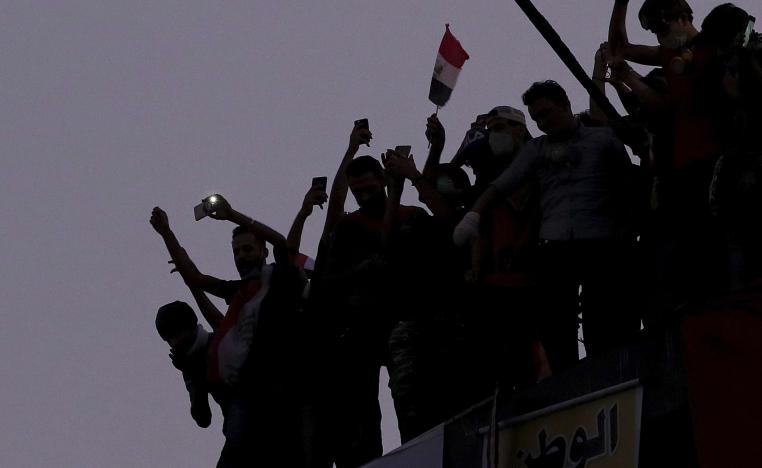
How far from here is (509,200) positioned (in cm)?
796

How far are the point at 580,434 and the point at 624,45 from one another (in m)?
2.10

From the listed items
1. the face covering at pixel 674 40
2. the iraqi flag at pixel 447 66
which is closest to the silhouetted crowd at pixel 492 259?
the face covering at pixel 674 40

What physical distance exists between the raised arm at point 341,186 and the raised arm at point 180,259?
942 mm

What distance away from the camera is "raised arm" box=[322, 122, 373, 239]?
9.66 meters

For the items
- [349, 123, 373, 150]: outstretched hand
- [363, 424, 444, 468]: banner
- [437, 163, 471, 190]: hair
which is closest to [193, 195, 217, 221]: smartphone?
[349, 123, 373, 150]: outstretched hand

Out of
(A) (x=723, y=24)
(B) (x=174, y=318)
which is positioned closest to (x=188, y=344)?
(B) (x=174, y=318)

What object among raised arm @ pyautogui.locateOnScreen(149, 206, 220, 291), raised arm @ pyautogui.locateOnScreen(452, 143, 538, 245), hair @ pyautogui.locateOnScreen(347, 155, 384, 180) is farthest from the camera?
raised arm @ pyautogui.locateOnScreen(149, 206, 220, 291)

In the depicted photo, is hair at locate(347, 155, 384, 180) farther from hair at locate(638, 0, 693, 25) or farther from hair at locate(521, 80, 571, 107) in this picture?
hair at locate(638, 0, 693, 25)

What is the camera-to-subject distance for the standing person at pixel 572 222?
732 centimetres

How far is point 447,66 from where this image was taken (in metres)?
9.91

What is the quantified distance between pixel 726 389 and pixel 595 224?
5.37 ft

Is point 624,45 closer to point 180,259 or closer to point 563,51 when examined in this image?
point 563,51

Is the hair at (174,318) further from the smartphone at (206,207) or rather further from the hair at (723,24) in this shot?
the hair at (723,24)

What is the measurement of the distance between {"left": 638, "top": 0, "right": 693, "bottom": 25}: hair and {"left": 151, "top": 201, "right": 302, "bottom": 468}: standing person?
3.03m
